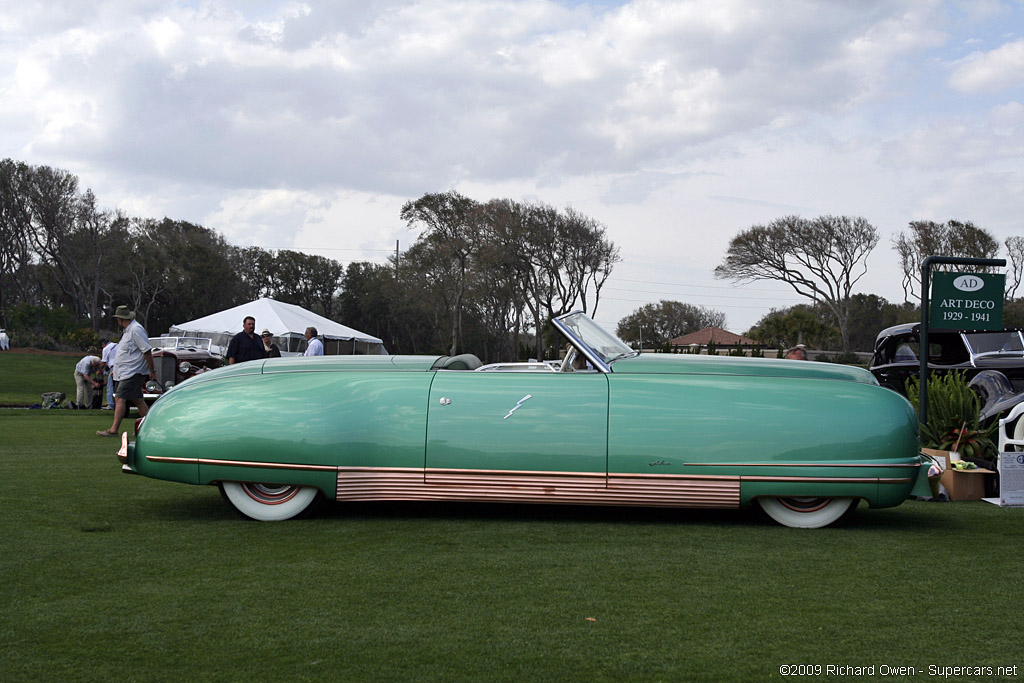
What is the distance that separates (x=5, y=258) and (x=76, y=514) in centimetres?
5782

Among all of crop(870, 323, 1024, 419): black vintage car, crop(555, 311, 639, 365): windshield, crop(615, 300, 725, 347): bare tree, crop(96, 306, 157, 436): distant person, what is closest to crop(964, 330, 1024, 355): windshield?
crop(870, 323, 1024, 419): black vintage car

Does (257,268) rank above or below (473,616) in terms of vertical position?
above

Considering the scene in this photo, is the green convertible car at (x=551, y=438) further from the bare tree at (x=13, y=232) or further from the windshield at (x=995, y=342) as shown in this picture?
the bare tree at (x=13, y=232)

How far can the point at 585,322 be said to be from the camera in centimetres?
644

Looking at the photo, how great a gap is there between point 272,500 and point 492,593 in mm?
2326

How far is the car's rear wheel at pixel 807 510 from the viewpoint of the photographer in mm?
5750

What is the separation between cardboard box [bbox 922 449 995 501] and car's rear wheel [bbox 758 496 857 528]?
1.87m

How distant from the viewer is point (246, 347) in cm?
1197

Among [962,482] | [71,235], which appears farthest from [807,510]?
[71,235]

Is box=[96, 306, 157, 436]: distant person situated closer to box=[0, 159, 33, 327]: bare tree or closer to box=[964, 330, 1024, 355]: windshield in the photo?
box=[964, 330, 1024, 355]: windshield

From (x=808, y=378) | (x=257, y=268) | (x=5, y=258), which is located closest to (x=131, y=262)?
(x=5, y=258)

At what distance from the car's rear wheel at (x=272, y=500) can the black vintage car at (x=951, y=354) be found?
7382 mm

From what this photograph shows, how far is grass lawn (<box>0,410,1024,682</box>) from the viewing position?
10.6ft

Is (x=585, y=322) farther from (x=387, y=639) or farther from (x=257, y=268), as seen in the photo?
(x=257, y=268)
